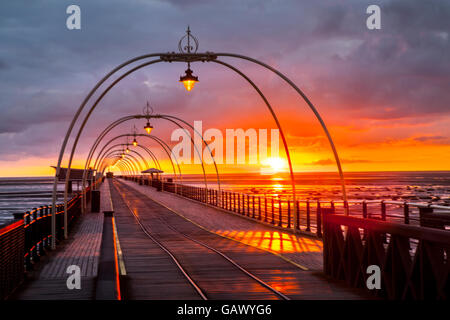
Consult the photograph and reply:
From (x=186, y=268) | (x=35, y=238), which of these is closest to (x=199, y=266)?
(x=186, y=268)

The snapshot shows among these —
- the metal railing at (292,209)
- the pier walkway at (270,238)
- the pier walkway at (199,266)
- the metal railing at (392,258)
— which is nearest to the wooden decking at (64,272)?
the pier walkway at (199,266)

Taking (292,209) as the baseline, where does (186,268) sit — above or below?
above

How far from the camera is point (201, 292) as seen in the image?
782 cm

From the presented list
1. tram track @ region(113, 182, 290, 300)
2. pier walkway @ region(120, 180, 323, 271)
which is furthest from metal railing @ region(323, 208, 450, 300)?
tram track @ region(113, 182, 290, 300)

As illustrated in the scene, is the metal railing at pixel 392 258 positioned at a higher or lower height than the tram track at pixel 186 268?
higher

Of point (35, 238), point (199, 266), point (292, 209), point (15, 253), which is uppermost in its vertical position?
point (15, 253)

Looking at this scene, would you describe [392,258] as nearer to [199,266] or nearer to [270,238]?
[199,266]

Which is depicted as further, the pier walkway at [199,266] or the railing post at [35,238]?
the railing post at [35,238]

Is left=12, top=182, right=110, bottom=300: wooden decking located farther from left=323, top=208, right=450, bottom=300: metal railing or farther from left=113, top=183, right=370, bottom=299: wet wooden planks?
left=323, top=208, right=450, bottom=300: metal railing

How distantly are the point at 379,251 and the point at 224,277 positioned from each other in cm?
321

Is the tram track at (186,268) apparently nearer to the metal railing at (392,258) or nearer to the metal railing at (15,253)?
the metal railing at (392,258)

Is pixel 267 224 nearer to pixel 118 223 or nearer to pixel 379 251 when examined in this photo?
pixel 118 223
